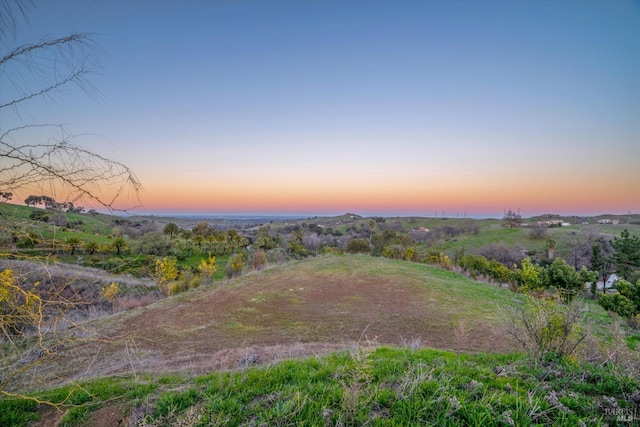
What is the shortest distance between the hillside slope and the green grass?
0.99 metres

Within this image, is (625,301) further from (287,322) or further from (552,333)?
(287,322)

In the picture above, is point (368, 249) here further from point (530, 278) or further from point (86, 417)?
point (86, 417)

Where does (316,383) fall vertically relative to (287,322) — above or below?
above

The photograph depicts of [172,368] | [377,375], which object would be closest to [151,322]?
[172,368]

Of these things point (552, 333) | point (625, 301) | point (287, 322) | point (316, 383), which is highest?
point (552, 333)

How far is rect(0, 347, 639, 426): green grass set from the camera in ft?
8.64

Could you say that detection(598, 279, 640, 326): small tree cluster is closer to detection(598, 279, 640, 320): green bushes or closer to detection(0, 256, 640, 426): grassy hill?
detection(598, 279, 640, 320): green bushes

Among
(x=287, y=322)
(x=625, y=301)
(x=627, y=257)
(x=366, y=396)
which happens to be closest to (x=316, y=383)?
(x=366, y=396)

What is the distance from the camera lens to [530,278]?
16125 millimetres

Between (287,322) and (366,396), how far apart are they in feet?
23.8

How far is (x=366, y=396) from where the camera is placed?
297cm

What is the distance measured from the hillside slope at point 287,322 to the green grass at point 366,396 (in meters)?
0.99

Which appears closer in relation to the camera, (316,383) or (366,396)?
(366,396)

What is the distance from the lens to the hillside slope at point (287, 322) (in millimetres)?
6148
